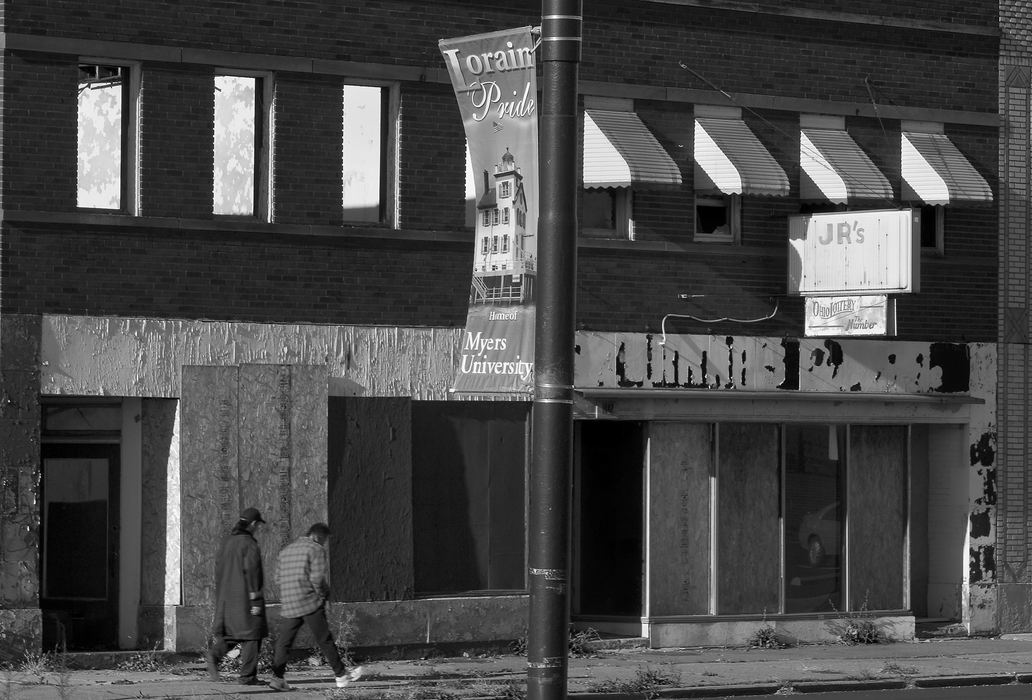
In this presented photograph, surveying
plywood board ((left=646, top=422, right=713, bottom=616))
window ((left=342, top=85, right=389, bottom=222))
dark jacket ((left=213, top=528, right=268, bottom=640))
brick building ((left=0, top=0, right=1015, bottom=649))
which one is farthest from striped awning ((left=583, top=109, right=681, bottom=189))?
dark jacket ((left=213, top=528, right=268, bottom=640))

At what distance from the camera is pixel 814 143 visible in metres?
19.3

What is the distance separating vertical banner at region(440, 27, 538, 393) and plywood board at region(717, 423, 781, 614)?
13.8 ft

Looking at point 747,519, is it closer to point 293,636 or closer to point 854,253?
point 854,253

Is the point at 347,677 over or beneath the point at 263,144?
beneath

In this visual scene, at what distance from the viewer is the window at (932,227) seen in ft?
66.5

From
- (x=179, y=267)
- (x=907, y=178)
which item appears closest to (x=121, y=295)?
(x=179, y=267)

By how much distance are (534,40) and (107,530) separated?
6.80 metres

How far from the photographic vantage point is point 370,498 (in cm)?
1712

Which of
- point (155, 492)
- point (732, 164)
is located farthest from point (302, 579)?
point (732, 164)

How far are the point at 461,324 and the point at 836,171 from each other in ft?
16.5

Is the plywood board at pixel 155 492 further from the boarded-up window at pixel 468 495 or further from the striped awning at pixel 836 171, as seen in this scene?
the striped awning at pixel 836 171

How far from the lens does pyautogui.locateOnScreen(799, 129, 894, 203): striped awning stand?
18984mm

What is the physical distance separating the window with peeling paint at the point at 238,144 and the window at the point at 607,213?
3.91 meters

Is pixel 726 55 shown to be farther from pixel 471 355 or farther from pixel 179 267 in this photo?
pixel 179 267
